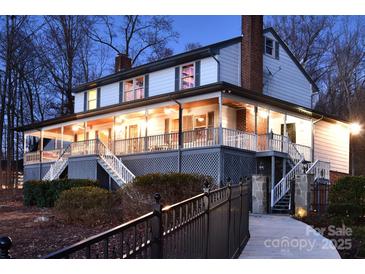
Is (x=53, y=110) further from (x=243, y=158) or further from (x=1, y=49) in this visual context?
(x=243, y=158)

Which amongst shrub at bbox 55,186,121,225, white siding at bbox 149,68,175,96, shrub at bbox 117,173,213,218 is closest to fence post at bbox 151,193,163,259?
shrub at bbox 117,173,213,218

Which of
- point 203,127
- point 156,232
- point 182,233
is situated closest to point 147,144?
point 203,127

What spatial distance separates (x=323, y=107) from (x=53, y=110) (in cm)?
2462

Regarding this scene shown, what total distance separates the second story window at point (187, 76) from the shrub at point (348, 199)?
10.7m

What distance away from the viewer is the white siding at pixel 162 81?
2273 centimetres

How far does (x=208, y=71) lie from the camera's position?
20922 mm

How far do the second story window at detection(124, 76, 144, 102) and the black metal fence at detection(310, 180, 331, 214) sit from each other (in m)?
12.8

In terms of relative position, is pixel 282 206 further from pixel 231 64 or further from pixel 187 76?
pixel 187 76

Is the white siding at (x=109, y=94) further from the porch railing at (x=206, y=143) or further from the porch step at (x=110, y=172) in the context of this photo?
the porch step at (x=110, y=172)

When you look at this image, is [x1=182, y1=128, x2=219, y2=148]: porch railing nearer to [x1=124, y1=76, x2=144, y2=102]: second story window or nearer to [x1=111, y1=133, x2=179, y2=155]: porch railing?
[x1=111, y1=133, x2=179, y2=155]: porch railing

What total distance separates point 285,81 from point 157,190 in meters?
15.3

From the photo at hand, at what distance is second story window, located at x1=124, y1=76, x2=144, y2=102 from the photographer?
24842 millimetres

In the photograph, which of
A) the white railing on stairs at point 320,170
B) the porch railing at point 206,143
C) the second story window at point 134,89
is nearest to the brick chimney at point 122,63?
the second story window at point 134,89

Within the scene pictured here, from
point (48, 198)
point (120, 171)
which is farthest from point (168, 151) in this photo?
point (48, 198)
